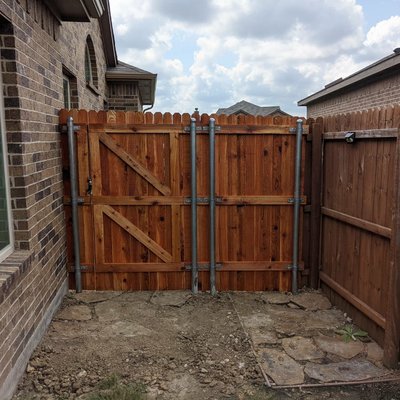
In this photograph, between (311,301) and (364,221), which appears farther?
(311,301)

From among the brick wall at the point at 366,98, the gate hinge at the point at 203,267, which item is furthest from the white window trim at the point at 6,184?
the brick wall at the point at 366,98

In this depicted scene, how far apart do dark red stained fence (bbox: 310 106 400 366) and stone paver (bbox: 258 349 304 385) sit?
29.9 inches

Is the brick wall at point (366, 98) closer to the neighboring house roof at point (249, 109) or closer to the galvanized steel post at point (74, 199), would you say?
the galvanized steel post at point (74, 199)

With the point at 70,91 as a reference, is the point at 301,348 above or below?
below

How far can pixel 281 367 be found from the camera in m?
3.11

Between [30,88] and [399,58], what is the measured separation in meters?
6.84

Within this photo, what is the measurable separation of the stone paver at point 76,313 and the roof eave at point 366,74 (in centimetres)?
707

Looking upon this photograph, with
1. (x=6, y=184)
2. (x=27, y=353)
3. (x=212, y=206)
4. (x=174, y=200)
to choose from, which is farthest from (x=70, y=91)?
(x=27, y=353)

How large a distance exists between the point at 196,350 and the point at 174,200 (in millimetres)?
1800

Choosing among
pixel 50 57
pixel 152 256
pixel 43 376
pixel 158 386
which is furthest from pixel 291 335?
pixel 50 57

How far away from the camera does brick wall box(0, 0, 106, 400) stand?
2.81 m

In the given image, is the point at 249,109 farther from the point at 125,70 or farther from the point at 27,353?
the point at 27,353

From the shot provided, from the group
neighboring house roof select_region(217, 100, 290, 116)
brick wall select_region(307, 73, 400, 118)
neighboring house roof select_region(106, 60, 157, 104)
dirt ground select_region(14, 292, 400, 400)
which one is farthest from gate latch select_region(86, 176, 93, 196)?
neighboring house roof select_region(217, 100, 290, 116)

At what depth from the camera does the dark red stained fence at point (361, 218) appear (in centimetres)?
313
